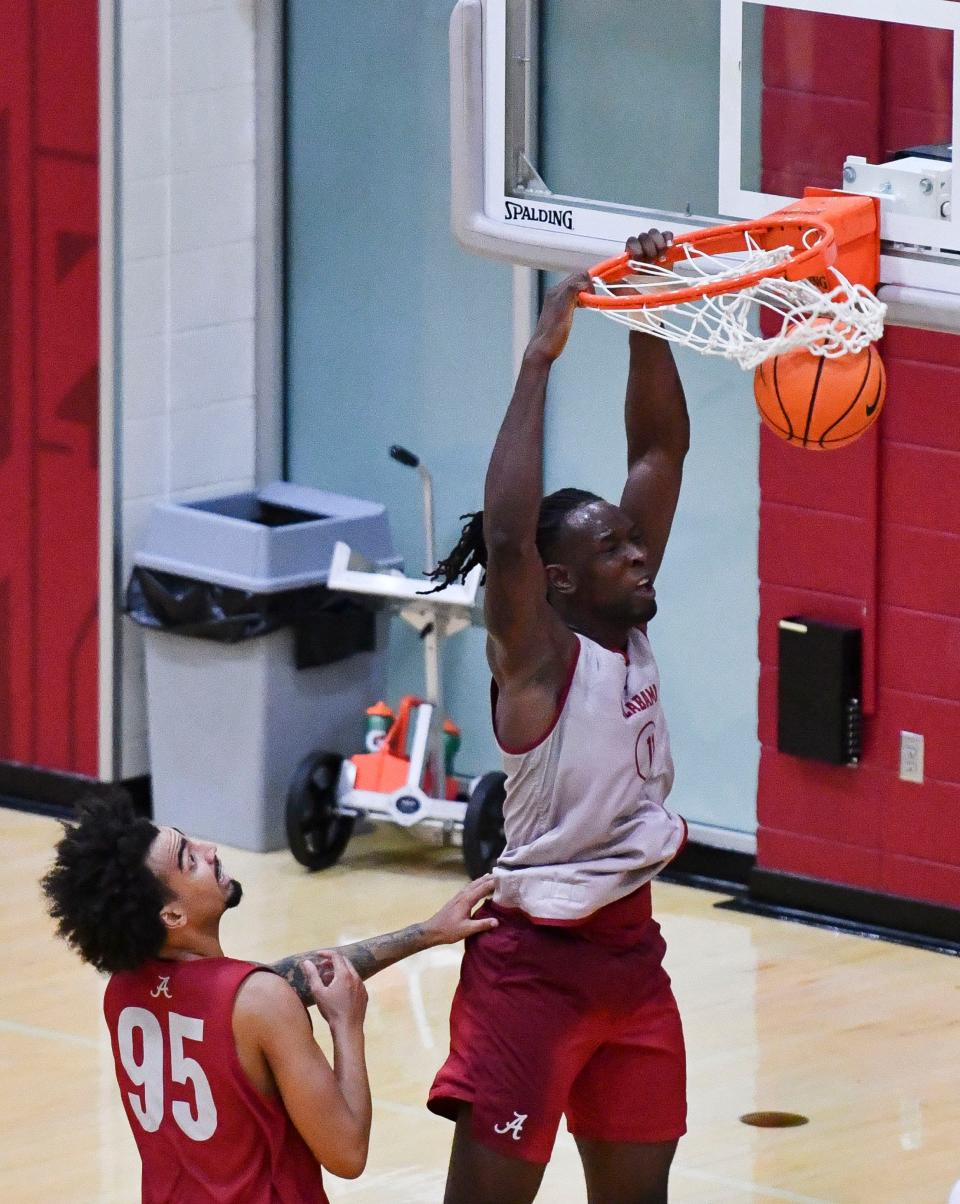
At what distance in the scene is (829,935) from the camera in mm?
7711

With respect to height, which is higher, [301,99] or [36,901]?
[301,99]

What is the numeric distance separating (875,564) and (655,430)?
2999mm

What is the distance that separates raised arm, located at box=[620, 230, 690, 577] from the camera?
4.68m

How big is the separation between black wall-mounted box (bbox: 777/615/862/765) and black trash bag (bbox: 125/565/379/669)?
1588mm

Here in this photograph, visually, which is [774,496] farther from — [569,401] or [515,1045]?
[515,1045]

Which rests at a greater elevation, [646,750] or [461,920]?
[646,750]

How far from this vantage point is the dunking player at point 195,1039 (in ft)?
12.5

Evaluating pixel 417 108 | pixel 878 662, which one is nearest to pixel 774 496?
pixel 878 662

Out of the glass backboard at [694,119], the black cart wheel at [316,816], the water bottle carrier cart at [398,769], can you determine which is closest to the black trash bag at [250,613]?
the water bottle carrier cart at [398,769]

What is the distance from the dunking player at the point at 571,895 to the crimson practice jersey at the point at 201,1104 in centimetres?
54

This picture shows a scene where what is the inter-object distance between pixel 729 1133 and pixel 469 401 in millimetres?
3316

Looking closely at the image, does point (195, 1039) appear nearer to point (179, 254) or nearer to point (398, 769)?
point (398, 769)

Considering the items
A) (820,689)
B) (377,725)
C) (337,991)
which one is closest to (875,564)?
(820,689)

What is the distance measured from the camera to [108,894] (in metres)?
3.82
